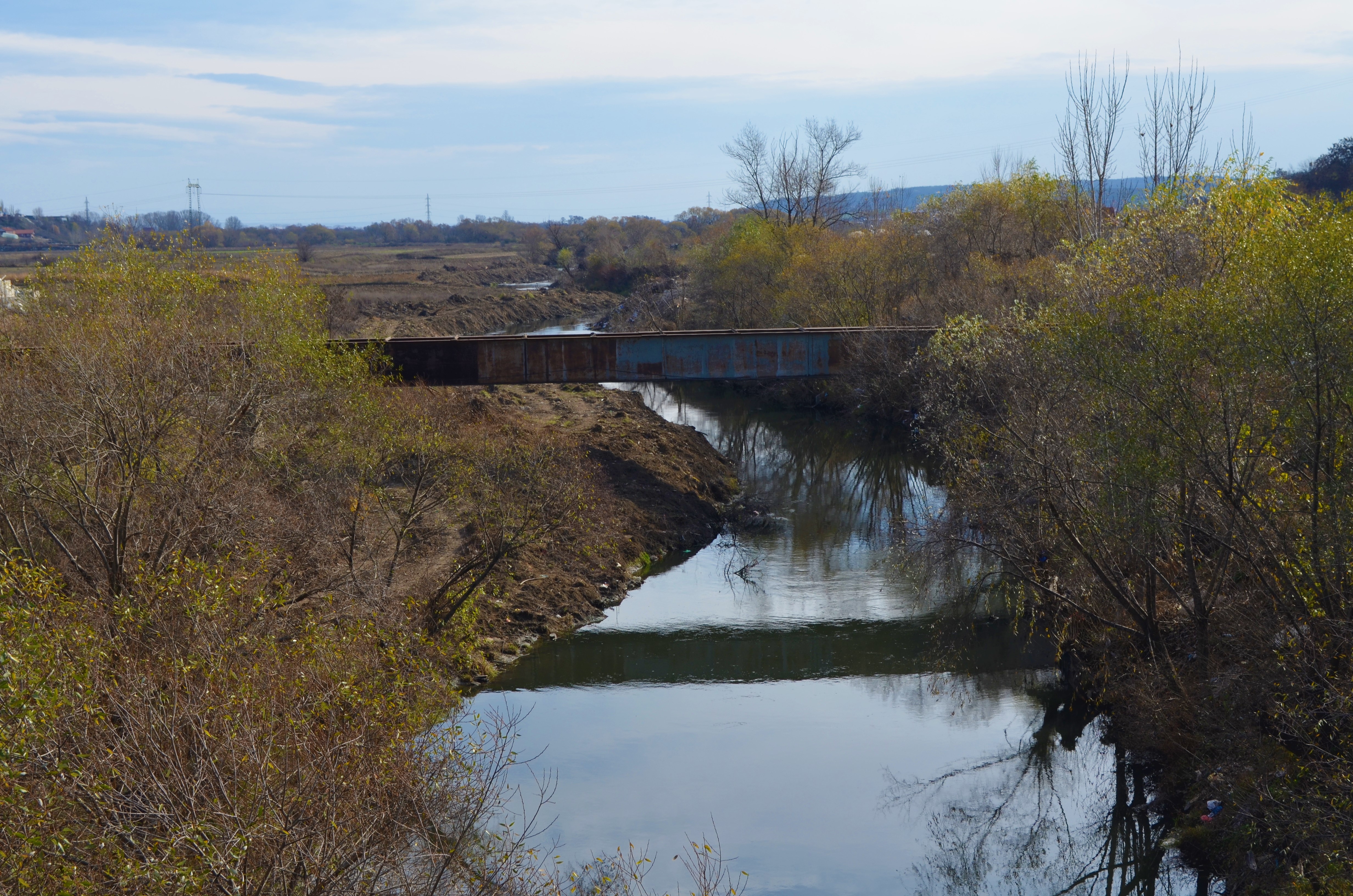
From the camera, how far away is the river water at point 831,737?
1502cm

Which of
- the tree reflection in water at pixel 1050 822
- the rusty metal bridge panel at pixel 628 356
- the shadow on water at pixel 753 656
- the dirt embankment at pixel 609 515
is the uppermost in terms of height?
the rusty metal bridge panel at pixel 628 356

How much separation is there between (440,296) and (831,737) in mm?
86356

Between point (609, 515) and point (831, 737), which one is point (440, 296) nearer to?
point (609, 515)

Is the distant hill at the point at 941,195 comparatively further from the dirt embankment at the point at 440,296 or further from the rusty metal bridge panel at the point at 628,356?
the dirt embankment at the point at 440,296

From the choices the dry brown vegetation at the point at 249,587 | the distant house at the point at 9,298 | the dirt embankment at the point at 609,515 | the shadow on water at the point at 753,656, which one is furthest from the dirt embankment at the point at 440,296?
the shadow on water at the point at 753,656

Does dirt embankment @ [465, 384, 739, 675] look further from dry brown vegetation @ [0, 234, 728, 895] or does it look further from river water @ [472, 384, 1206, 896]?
river water @ [472, 384, 1206, 896]

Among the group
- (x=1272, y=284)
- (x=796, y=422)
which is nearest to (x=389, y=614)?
(x=1272, y=284)

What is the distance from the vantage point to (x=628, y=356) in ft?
116

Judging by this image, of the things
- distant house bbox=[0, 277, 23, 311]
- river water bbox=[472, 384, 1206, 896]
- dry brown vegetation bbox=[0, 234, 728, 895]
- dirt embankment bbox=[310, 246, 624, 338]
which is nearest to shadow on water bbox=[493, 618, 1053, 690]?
river water bbox=[472, 384, 1206, 896]

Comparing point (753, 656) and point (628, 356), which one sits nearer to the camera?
point (753, 656)

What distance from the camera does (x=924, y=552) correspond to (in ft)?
74.6

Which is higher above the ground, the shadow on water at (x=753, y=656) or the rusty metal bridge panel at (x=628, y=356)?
the rusty metal bridge panel at (x=628, y=356)

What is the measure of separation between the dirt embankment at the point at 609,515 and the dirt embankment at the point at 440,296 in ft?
32.5

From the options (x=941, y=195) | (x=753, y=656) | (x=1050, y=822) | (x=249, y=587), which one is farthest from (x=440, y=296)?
(x=1050, y=822)
